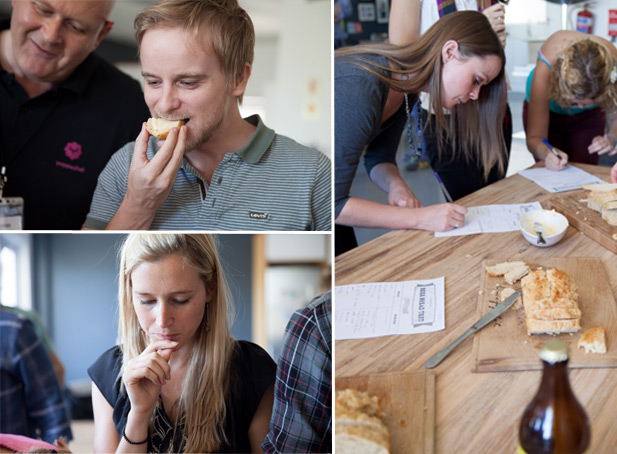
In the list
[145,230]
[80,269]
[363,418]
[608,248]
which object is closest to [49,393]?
[80,269]

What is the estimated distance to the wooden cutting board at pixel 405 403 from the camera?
2.76ft

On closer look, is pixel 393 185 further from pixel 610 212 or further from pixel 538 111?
pixel 538 111

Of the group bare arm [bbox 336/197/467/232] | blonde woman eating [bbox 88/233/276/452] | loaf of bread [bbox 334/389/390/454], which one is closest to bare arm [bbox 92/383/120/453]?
blonde woman eating [bbox 88/233/276/452]

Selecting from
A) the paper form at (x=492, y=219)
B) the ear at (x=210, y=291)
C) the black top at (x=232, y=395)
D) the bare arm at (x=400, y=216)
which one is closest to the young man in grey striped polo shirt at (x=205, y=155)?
the ear at (x=210, y=291)

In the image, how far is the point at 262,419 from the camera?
1.12 metres

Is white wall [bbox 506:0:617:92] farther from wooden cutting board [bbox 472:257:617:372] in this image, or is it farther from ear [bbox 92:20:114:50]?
ear [bbox 92:20:114:50]

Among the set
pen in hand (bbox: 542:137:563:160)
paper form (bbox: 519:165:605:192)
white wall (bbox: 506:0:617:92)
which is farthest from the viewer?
white wall (bbox: 506:0:617:92)

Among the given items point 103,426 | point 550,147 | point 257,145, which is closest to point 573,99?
point 550,147

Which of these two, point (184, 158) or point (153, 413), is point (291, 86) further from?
point (153, 413)

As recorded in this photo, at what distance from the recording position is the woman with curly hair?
7.05 feet

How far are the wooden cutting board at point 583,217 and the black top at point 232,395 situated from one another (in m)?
0.88

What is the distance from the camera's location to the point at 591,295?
1.16m

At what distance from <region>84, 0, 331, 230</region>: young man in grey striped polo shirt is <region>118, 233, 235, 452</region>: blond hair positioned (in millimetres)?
36

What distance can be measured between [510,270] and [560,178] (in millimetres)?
858
